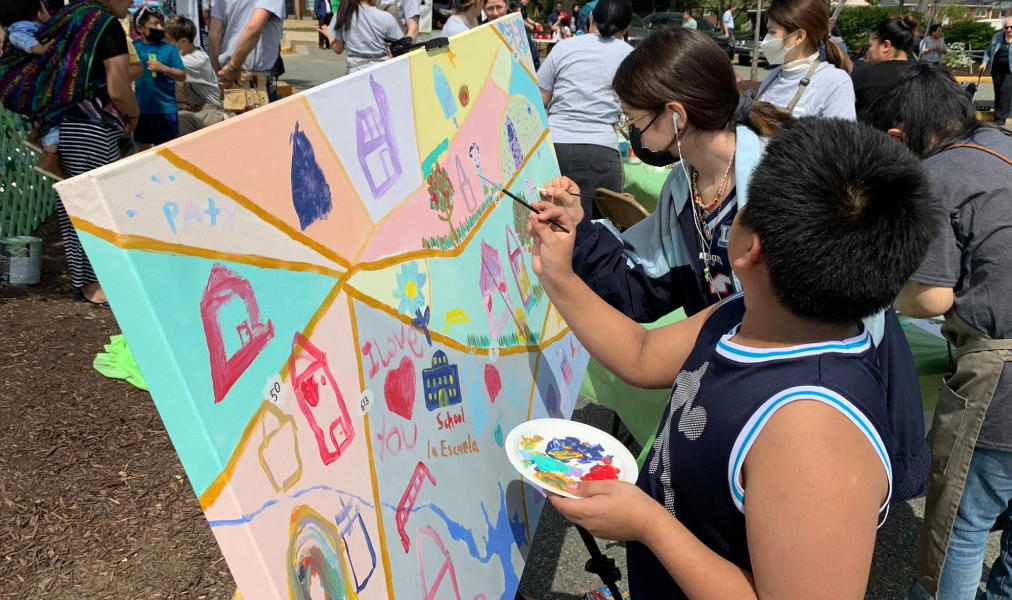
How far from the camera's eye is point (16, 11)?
386cm

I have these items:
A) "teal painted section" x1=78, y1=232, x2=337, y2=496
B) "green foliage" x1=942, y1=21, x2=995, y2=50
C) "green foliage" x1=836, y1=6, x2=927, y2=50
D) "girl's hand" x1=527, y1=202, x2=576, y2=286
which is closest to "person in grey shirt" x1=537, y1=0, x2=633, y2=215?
"girl's hand" x1=527, y1=202, x2=576, y2=286

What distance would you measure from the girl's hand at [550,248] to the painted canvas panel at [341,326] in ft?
0.48

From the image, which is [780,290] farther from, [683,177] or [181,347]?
[683,177]

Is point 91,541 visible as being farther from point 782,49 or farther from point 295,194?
point 782,49

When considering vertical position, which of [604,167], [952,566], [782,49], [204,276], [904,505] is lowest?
[904,505]

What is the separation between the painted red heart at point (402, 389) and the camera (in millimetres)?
1210

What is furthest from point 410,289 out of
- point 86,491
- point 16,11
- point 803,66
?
point 16,11

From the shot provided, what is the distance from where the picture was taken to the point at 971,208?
188 centimetres

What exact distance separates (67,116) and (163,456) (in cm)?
193

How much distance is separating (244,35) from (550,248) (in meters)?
3.29

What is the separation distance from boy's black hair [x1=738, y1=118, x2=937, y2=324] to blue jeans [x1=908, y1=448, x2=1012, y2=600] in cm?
130

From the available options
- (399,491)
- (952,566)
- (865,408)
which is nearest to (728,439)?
(865,408)

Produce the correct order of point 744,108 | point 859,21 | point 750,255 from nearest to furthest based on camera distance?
point 750,255 → point 744,108 → point 859,21

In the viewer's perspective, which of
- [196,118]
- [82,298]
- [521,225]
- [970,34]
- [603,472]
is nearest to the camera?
[603,472]
